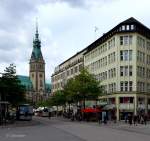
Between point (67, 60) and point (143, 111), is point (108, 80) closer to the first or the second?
point (143, 111)

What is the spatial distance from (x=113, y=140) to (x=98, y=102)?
8959cm

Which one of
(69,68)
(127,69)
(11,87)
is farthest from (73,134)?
(69,68)

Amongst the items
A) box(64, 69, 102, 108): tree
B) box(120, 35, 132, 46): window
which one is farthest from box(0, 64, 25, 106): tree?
box(120, 35, 132, 46): window

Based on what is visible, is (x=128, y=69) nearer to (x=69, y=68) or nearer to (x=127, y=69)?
(x=127, y=69)

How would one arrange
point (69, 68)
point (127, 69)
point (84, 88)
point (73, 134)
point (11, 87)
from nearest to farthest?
1. point (73, 134)
2. point (11, 87)
3. point (84, 88)
4. point (127, 69)
5. point (69, 68)

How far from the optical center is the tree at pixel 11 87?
83.2m

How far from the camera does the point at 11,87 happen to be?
85.9 m

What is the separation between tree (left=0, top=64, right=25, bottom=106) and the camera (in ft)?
273

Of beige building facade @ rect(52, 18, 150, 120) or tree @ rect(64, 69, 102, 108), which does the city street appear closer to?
tree @ rect(64, 69, 102, 108)

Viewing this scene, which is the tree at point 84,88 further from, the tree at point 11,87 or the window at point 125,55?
the tree at point 11,87

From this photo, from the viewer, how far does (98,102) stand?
398ft

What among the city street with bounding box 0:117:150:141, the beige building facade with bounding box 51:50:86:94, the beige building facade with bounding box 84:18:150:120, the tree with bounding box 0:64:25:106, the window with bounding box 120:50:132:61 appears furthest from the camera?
the beige building facade with bounding box 51:50:86:94

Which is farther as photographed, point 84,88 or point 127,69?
point 127,69

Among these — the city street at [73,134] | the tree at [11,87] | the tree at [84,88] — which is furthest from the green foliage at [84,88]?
the city street at [73,134]
